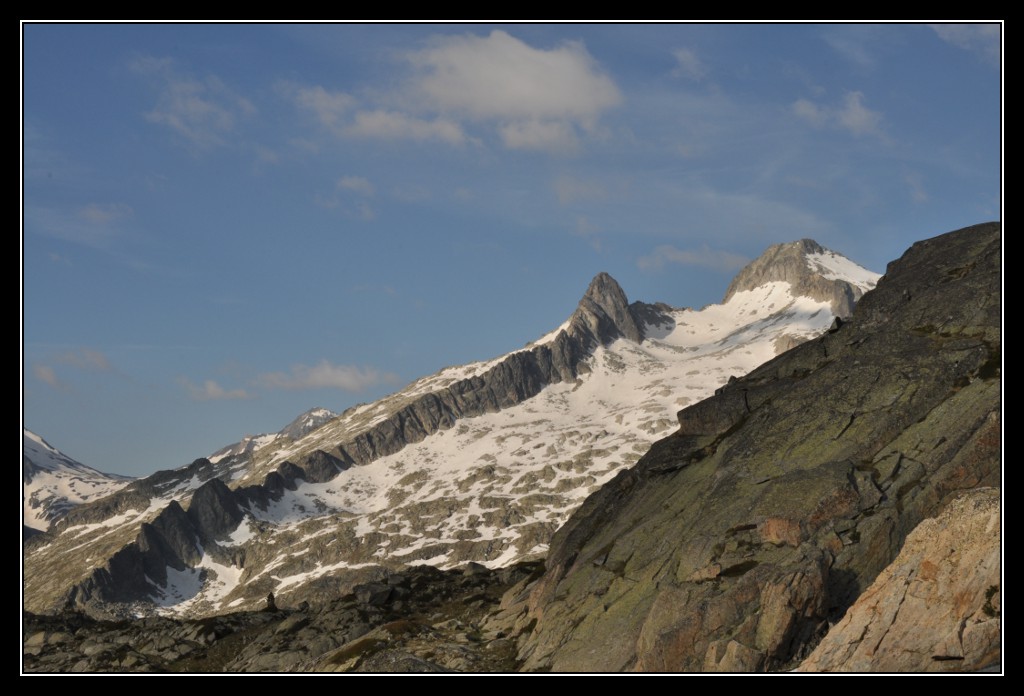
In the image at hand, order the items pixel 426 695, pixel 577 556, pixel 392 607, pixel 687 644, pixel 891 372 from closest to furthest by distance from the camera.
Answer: pixel 426 695 → pixel 687 644 → pixel 891 372 → pixel 577 556 → pixel 392 607

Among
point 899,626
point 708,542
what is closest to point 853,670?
point 899,626

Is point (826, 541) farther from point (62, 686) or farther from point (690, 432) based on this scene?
point (62, 686)

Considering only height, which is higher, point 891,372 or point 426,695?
point 891,372

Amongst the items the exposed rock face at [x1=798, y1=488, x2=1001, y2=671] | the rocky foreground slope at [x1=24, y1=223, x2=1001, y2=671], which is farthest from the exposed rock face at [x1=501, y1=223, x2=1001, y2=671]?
the exposed rock face at [x1=798, y1=488, x2=1001, y2=671]

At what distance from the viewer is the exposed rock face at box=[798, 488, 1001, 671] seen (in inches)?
1372

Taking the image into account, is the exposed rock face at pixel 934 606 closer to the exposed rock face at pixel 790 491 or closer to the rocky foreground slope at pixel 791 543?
the rocky foreground slope at pixel 791 543

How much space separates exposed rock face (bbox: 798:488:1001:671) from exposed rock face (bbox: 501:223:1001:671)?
12.0 ft

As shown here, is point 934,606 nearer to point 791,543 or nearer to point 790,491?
point 791,543

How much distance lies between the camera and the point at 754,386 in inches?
Answer: 2660

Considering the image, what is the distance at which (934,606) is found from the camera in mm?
36594

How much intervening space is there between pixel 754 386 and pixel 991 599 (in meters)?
33.0

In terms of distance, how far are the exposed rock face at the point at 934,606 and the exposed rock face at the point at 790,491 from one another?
365cm

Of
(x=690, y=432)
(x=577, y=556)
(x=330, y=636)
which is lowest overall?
(x=330, y=636)

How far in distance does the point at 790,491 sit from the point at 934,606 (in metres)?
14.0
